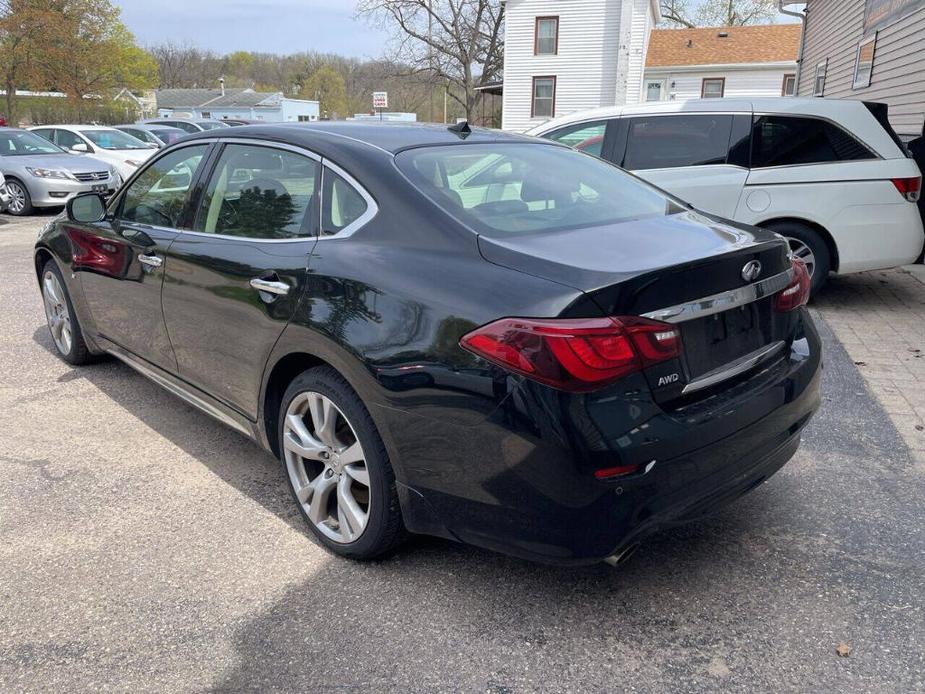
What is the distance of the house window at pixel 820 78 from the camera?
16.8 metres

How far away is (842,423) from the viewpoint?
4.05 meters

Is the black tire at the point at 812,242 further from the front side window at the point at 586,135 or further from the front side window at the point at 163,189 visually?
the front side window at the point at 163,189

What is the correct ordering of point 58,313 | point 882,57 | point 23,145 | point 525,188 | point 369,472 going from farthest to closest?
point 23,145
point 882,57
point 58,313
point 525,188
point 369,472

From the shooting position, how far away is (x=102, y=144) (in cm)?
1609

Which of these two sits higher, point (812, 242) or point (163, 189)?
point (163, 189)

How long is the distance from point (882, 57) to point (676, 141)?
7.42 meters

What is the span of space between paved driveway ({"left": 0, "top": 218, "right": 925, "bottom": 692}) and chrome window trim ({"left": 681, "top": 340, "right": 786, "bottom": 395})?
2.12ft

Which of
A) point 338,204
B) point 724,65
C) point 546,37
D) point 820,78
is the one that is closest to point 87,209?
point 338,204

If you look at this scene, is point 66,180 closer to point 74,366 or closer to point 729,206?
point 74,366

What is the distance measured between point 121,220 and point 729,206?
188 inches

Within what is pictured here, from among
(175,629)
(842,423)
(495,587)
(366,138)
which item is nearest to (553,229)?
(366,138)

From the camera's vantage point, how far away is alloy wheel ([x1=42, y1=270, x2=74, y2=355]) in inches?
192

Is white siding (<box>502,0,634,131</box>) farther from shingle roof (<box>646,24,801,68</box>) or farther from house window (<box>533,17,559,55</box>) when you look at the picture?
shingle roof (<box>646,24,801,68</box>)

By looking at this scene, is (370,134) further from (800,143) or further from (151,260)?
(800,143)
